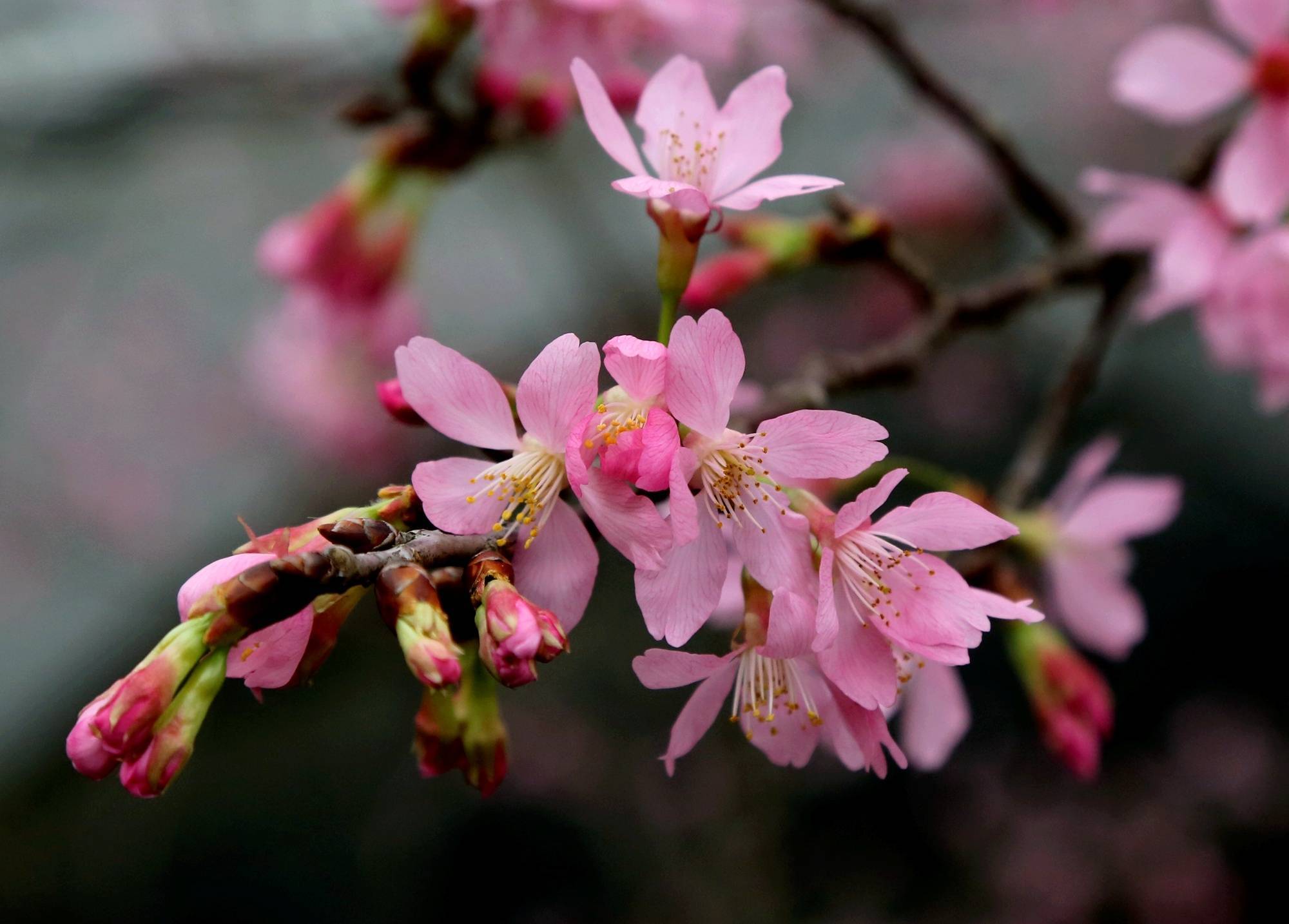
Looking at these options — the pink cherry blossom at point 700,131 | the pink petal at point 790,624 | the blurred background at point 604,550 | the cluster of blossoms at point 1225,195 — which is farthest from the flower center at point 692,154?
the blurred background at point 604,550

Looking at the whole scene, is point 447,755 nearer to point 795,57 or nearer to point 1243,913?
point 795,57

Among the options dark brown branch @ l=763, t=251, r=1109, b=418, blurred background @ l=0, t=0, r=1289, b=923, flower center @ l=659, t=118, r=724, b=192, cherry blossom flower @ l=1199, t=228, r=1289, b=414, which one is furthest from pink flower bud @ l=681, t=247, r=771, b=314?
blurred background @ l=0, t=0, r=1289, b=923

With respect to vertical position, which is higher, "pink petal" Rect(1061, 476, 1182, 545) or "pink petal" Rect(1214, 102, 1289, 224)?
"pink petal" Rect(1214, 102, 1289, 224)

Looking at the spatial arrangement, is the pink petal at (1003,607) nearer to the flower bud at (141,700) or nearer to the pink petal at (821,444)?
the pink petal at (821,444)

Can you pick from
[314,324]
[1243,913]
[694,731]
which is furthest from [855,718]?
[1243,913]

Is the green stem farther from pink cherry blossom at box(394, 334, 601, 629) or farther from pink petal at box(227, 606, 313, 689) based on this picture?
pink petal at box(227, 606, 313, 689)

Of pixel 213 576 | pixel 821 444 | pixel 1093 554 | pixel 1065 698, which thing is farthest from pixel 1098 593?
pixel 213 576

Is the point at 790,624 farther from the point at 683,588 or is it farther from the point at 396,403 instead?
the point at 396,403
